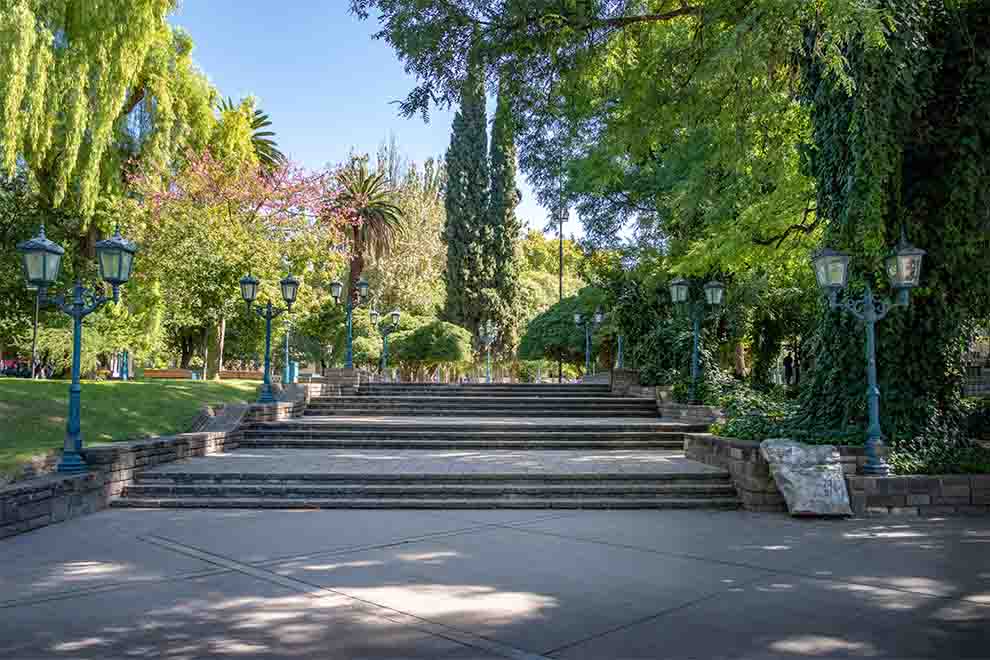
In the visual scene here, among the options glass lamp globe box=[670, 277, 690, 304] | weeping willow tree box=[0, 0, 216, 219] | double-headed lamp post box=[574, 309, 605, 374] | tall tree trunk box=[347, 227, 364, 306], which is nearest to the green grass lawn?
weeping willow tree box=[0, 0, 216, 219]

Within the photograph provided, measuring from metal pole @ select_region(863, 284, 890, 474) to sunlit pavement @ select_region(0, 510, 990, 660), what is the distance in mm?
855

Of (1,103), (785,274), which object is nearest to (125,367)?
(1,103)

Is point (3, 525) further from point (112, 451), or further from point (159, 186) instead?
point (159, 186)

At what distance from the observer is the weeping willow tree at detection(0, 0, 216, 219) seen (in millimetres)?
15992

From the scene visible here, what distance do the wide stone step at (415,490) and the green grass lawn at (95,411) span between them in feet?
5.39

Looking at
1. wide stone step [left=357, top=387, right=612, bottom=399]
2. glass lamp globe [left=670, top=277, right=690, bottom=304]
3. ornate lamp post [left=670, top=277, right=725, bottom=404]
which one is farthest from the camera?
wide stone step [left=357, top=387, right=612, bottom=399]

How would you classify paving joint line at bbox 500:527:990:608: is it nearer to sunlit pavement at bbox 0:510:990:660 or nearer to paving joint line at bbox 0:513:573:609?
sunlit pavement at bbox 0:510:990:660

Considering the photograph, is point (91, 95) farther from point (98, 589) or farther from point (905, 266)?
point (905, 266)

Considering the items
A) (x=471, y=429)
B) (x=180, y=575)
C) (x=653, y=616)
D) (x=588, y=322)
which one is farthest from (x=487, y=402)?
(x=653, y=616)

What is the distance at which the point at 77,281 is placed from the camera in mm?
8180

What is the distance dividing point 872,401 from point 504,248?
103ft

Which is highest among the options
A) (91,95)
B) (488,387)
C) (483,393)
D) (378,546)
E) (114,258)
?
(91,95)

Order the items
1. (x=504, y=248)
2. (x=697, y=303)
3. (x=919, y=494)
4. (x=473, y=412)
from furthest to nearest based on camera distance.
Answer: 1. (x=504, y=248)
2. (x=473, y=412)
3. (x=697, y=303)
4. (x=919, y=494)

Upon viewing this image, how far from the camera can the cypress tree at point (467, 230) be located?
3822cm
